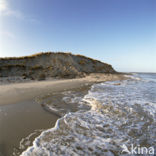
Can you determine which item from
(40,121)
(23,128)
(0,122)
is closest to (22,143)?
(23,128)

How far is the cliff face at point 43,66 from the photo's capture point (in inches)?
486

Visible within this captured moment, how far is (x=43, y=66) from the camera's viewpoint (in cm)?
1425

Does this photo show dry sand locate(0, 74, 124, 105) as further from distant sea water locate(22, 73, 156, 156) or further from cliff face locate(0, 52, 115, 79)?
cliff face locate(0, 52, 115, 79)

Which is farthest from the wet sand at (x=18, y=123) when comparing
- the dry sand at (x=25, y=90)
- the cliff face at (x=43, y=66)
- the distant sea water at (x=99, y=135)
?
the cliff face at (x=43, y=66)

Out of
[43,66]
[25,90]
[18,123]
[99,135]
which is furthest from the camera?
[43,66]

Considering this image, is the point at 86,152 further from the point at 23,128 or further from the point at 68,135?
the point at 23,128

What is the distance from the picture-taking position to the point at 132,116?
9.94 feet

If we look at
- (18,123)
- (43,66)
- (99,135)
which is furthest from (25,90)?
(43,66)

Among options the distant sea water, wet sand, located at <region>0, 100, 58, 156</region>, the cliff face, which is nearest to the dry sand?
wet sand, located at <region>0, 100, 58, 156</region>

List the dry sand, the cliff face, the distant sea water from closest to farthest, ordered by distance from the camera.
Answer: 1. the distant sea water
2. the dry sand
3. the cliff face

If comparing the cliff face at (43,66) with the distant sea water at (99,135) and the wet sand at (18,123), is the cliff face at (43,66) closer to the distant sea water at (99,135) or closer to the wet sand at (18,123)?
the wet sand at (18,123)

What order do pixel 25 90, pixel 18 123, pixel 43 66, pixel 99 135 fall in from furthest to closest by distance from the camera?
pixel 43 66 < pixel 25 90 < pixel 18 123 < pixel 99 135

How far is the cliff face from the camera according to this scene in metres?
12.3

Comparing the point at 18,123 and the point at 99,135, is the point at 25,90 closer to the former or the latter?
the point at 18,123
